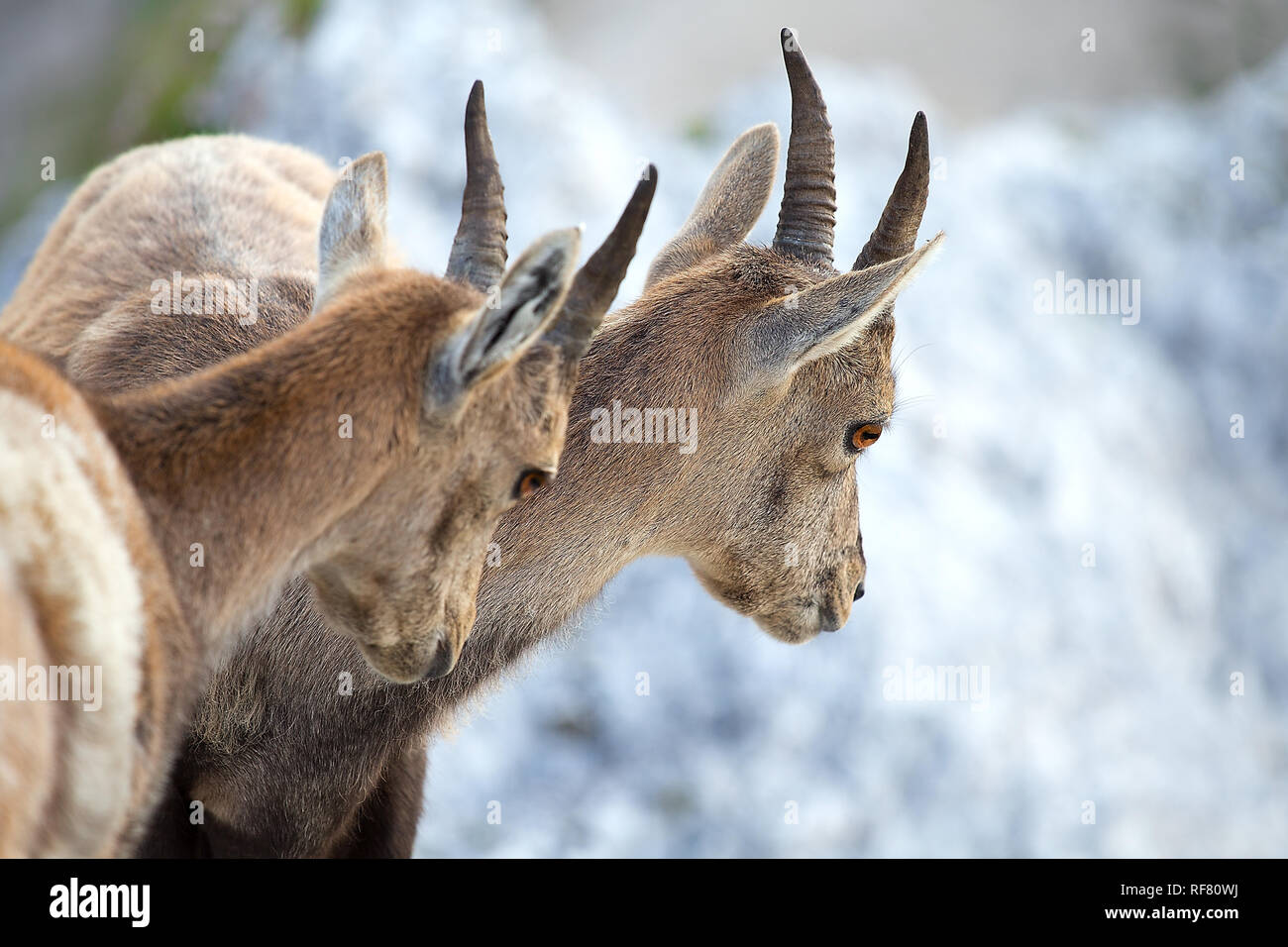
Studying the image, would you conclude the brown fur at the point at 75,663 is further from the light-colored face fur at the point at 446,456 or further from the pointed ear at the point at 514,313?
the pointed ear at the point at 514,313

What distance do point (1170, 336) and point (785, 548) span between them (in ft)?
32.1

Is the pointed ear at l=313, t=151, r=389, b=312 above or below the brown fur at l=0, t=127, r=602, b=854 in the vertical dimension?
above

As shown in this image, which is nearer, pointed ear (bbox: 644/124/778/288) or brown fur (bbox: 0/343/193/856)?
brown fur (bbox: 0/343/193/856)

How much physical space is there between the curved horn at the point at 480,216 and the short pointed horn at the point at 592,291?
39 centimetres

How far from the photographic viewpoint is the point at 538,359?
4672 mm

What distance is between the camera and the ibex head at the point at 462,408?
4277 millimetres

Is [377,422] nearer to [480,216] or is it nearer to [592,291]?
[592,291]

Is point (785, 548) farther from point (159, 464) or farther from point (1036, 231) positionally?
point (1036, 231)

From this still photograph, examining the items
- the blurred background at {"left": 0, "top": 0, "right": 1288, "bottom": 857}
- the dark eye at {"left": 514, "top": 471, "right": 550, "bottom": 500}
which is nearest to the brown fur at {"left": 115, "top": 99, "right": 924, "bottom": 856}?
the dark eye at {"left": 514, "top": 471, "right": 550, "bottom": 500}

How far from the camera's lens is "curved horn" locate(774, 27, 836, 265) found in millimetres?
5684
